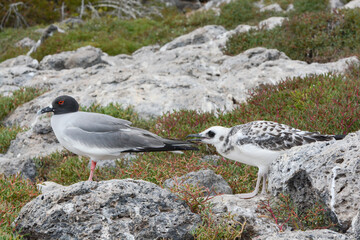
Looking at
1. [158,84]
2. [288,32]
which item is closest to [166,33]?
[288,32]

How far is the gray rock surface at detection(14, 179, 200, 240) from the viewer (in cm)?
420

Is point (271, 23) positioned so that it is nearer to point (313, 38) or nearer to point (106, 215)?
point (313, 38)

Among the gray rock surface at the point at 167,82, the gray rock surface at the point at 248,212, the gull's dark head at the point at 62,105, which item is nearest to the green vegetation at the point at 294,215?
the gray rock surface at the point at 248,212

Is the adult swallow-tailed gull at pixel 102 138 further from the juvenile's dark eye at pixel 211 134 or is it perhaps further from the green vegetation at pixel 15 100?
the green vegetation at pixel 15 100

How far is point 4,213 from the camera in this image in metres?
5.11

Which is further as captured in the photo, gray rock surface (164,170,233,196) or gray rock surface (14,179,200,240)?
gray rock surface (164,170,233,196)

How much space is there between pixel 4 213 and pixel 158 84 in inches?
266

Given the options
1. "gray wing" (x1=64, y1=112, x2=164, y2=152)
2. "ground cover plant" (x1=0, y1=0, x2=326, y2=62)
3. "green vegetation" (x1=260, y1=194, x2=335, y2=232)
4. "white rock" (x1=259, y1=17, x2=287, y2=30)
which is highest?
"green vegetation" (x1=260, y1=194, x2=335, y2=232)

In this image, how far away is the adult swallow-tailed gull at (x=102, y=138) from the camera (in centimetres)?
655

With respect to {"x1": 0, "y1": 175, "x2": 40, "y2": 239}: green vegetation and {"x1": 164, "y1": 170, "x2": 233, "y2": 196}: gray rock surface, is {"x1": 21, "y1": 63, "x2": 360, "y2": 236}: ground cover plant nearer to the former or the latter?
{"x1": 164, "y1": 170, "x2": 233, "y2": 196}: gray rock surface

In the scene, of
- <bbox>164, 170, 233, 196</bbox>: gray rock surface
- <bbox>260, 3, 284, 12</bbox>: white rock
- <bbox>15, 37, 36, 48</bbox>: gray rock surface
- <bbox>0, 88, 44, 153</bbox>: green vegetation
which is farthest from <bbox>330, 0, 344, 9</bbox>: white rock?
<bbox>164, 170, 233, 196</bbox>: gray rock surface

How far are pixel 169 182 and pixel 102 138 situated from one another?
1.35 metres

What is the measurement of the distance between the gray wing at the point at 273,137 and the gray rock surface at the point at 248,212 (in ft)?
2.41

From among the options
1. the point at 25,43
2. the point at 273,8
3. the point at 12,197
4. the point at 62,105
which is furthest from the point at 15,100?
the point at 273,8
